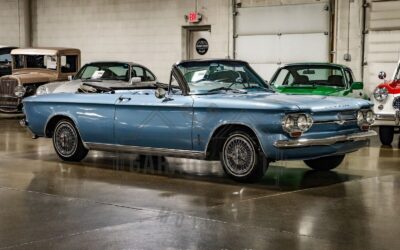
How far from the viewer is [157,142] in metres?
8.36

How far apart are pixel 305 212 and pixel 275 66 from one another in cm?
1288

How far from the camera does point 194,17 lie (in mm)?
20266

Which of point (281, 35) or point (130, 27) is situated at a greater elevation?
point (130, 27)

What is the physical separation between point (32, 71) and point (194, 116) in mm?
10875

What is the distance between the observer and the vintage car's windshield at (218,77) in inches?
332

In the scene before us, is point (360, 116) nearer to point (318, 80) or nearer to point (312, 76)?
point (318, 80)

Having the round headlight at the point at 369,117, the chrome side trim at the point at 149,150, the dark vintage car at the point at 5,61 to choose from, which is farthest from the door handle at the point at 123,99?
the dark vintage car at the point at 5,61

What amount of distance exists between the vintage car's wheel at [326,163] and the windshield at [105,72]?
6.63m

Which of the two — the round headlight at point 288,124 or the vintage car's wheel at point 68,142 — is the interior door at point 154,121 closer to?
the vintage car's wheel at point 68,142

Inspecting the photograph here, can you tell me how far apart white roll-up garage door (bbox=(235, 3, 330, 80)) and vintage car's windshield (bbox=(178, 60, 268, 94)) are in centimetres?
942

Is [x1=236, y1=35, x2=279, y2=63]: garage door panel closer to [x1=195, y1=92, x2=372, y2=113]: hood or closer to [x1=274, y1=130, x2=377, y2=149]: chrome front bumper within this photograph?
[x1=195, y1=92, x2=372, y2=113]: hood

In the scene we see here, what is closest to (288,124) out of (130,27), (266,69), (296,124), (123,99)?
(296,124)

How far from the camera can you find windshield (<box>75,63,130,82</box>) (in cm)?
1437

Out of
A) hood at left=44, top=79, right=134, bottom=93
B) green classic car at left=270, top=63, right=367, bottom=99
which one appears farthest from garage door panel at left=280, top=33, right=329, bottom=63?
hood at left=44, top=79, right=134, bottom=93
